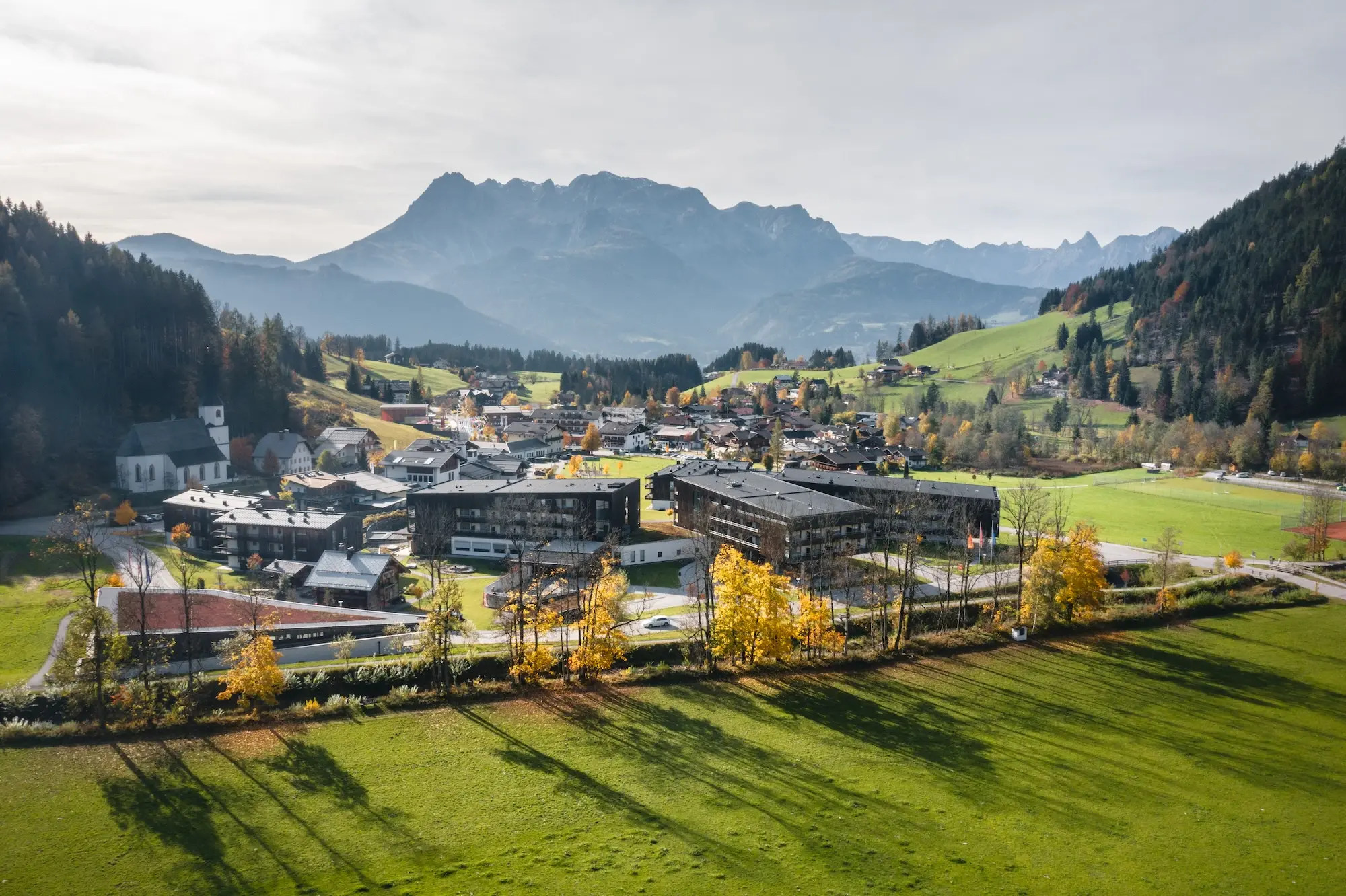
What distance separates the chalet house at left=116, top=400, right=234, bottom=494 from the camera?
3625 inches

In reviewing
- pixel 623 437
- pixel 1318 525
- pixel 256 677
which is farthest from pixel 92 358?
pixel 1318 525

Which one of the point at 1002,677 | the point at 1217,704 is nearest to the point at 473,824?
the point at 1002,677

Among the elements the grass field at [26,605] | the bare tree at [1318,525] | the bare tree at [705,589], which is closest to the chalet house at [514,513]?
the bare tree at [705,589]

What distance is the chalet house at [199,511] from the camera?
71.5 metres

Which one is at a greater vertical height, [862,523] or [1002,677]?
[862,523]

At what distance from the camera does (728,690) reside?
37969 millimetres

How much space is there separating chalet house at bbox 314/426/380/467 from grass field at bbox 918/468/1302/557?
8594 centimetres

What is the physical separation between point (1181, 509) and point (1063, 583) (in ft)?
179

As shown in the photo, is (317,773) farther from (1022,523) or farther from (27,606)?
(1022,523)

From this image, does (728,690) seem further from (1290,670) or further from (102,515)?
(102,515)

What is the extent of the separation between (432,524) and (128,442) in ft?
162

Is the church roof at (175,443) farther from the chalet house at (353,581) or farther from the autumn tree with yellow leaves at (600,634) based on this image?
the autumn tree with yellow leaves at (600,634)

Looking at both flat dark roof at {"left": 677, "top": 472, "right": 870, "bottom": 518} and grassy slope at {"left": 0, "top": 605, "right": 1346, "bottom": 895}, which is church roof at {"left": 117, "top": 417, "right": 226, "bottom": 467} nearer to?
flat dark roof at {"left": 677, "top": 472, "right": 870, "bottom": 518}

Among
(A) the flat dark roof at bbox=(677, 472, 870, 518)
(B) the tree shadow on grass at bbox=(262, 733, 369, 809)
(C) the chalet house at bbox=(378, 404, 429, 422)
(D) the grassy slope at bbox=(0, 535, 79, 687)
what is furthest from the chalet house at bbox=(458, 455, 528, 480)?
(B) the tree shadow on grass at bbox=(262, 733, 369, 809)
